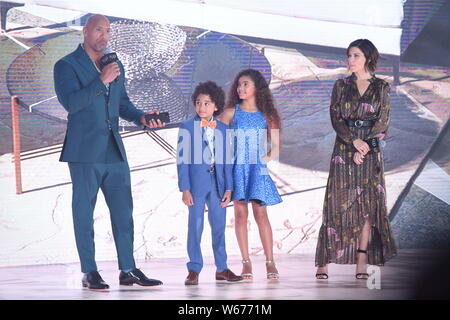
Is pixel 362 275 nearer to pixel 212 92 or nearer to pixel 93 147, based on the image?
pixel 212 92

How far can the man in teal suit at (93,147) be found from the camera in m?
4.94

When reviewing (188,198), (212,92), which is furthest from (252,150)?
(188,198)

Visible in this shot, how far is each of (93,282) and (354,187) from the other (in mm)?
1634

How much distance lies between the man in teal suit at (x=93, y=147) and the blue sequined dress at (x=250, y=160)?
64cm

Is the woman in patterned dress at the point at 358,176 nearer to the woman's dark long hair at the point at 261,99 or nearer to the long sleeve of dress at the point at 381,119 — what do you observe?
the long sleeve of dress at the point at 381,119

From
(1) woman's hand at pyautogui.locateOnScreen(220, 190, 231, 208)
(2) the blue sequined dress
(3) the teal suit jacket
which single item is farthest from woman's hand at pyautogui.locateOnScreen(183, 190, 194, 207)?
(3) the teal suit jacket

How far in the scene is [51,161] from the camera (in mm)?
6238

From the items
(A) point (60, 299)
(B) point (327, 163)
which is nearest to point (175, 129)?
(B) point (327, 163)

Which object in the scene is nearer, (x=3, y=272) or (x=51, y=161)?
(x=3, y=272)

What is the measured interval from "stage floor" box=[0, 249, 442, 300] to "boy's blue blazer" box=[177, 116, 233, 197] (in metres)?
0.57

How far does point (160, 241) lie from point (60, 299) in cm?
179

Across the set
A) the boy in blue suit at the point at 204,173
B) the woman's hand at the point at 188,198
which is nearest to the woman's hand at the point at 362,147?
the boy in blue suit at the point at 204,173

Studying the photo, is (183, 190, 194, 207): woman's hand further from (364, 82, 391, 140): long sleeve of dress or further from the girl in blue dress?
(364, 82, 391, 140): long sleeve of dress

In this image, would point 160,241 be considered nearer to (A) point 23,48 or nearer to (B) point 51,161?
(B) point 51,161
